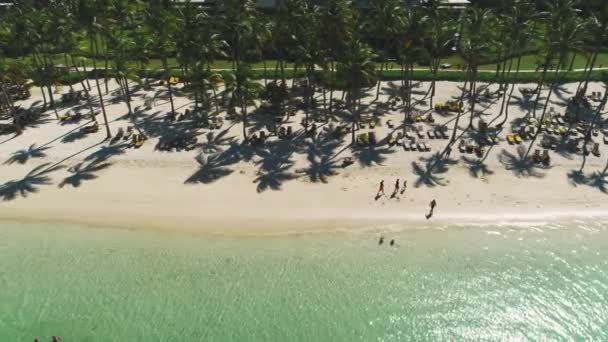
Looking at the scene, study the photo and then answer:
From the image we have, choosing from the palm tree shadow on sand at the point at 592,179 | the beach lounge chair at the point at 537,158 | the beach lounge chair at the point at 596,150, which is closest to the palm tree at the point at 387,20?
the beach lounge chair at the point at 537,158

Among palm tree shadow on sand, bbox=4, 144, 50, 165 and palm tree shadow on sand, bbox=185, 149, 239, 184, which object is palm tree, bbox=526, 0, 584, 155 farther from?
palm tree shadow on sand, bbox=4, 144, 50, 165

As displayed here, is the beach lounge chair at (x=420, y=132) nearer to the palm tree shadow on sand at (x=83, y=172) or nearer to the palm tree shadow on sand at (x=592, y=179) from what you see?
the palm tree shadow on sand at (x=592, y=179)

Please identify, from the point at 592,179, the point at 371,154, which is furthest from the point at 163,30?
the point at 592,179

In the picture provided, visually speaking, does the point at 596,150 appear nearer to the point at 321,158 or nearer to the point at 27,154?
the point at 321,158

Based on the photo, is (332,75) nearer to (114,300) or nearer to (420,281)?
(420,281)

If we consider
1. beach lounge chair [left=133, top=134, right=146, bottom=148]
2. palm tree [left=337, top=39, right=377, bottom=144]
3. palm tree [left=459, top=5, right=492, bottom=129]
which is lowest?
beach lounge chair [left=133, top=134, right=146, bottom=148]

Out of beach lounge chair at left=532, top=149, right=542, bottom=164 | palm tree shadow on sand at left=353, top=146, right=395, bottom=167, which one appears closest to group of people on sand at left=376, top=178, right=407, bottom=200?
palm tree shadow on sand at left=353, top=146, right=395, bottom=167

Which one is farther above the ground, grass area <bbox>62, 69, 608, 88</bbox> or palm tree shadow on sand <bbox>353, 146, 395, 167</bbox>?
grass area <bbox>62, 69, 608, 88</bbox>
